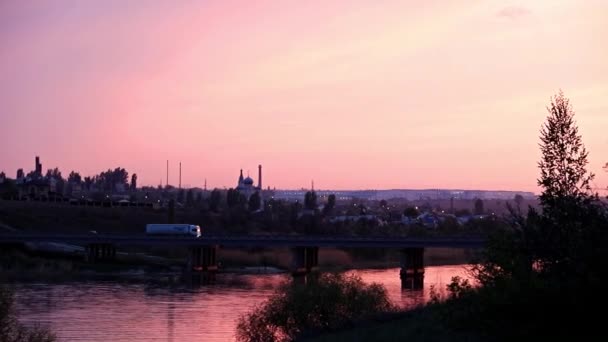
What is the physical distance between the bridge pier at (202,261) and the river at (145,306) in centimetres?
532

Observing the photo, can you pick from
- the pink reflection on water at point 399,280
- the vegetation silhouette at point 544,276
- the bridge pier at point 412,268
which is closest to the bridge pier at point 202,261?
the pink reflection on water at point 399,280

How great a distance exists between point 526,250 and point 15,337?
58.7 feet

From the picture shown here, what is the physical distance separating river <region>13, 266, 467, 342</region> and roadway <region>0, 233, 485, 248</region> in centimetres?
475

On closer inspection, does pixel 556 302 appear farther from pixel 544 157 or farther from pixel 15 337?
pixel 15 337

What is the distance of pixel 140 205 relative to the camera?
14588cm

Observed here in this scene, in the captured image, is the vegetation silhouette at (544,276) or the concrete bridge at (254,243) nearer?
the vegetation silhouette at (544,276)

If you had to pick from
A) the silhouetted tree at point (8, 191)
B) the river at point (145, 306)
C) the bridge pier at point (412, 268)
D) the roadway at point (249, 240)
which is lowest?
the river at point (145, 306)

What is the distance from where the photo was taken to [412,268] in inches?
3076

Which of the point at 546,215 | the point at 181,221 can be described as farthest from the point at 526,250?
the point at 181,221

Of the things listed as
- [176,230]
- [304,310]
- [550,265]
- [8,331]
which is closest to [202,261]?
[176,230]

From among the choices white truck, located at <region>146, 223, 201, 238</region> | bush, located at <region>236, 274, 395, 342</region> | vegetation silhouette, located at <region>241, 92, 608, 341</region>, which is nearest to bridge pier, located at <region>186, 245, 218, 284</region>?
white truck, located at <region>146, 223, 201, 238</region>

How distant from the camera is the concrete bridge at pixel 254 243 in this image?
→ 80062mm

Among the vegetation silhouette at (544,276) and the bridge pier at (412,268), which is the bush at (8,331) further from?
the bridge pier at (412,268)

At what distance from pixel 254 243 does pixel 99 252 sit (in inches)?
661
